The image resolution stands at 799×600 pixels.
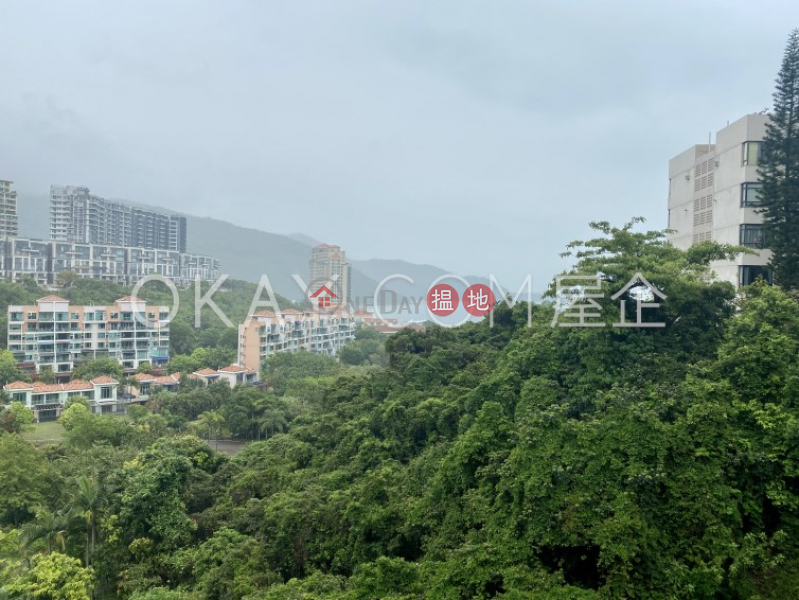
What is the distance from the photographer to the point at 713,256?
10539 millimetres

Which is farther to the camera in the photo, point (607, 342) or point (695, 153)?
point (695, 153)

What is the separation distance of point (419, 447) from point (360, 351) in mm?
30374

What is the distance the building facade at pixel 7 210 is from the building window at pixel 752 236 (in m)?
56.1

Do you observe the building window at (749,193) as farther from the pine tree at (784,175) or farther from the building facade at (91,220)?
the building facade at (91,220)

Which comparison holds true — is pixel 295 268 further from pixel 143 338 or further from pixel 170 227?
pixel 143 338

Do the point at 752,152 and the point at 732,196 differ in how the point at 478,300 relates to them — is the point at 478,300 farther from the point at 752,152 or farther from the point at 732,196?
the point at 752,152

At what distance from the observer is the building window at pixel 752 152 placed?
13.3 m

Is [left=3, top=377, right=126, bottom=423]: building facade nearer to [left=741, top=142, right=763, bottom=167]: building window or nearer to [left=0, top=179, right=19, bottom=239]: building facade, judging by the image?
[left=741, top=142, right=763, bottom=167]: building window

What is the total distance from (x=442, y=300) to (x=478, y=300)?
1029 mm

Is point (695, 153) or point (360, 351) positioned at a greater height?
point (695, 153)

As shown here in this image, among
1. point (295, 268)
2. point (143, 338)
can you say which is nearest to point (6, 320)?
point (143, 338)

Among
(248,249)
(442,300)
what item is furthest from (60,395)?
(248,249)

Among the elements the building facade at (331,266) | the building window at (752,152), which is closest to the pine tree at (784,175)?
the building window at (752,152)

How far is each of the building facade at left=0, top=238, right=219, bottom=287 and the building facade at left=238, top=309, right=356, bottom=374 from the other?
19599 millimetres
